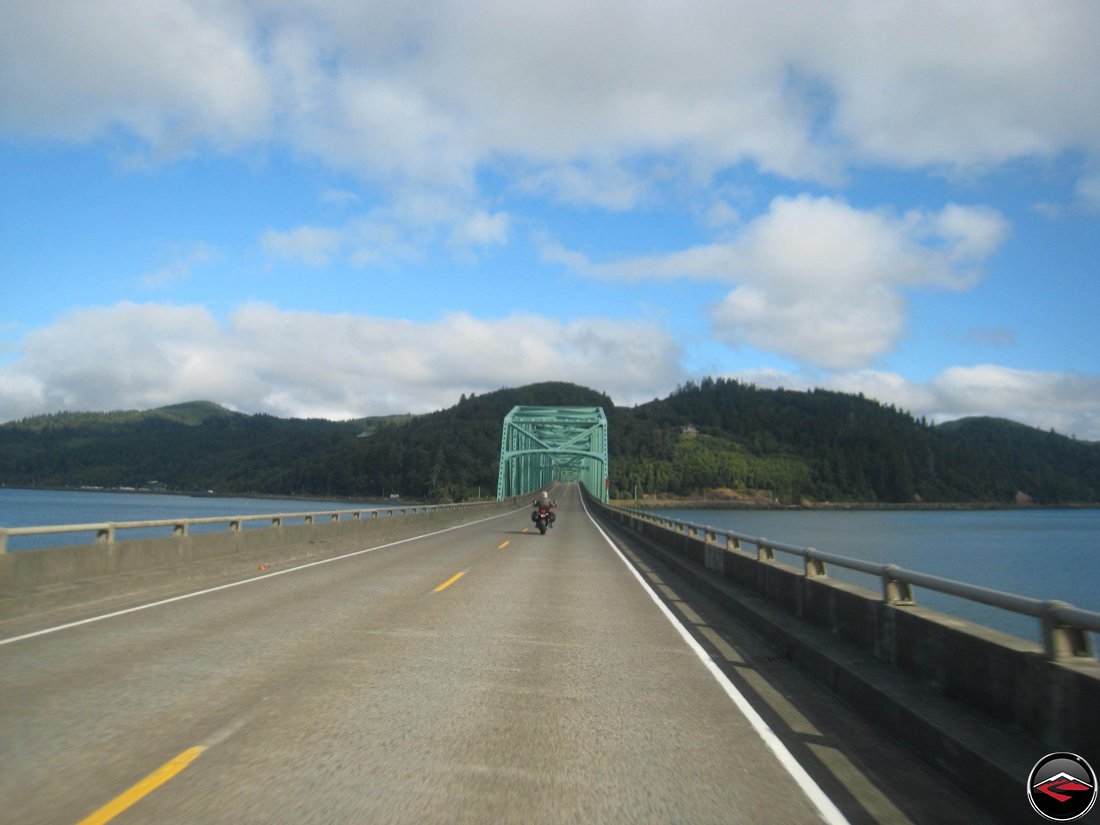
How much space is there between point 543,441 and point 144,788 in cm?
15196

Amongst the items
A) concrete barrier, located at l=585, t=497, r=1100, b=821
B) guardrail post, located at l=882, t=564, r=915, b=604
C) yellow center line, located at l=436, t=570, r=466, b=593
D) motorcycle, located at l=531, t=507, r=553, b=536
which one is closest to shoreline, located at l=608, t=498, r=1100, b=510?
motorcycle, located at l=531, t=507, r=553, b=536

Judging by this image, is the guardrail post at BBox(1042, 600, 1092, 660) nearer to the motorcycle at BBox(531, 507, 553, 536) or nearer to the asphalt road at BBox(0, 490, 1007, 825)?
the asphalt road at BBox(0, 490, 1007, 825)

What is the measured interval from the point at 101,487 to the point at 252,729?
574 ft

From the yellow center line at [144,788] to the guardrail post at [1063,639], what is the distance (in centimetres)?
494

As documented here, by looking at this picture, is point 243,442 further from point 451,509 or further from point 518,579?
point 518,579

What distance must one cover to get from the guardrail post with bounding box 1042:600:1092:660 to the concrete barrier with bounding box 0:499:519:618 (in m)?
10.6

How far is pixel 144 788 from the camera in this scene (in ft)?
15.0

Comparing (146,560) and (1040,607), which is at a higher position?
(1040,607)

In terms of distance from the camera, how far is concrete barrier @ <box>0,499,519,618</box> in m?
10.7

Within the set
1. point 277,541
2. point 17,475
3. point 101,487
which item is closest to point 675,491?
point 101,487

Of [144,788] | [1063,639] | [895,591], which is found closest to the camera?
[144,788]

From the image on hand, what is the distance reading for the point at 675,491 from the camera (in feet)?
623
